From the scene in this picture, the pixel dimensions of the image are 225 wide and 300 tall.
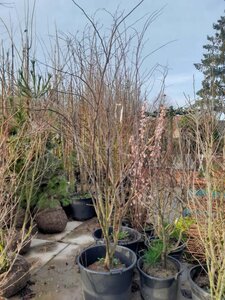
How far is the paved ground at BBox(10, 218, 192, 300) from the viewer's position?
260cm

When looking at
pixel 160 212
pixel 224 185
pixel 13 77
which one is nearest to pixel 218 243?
pixel 224 185

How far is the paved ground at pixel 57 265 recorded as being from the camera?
8.54ft

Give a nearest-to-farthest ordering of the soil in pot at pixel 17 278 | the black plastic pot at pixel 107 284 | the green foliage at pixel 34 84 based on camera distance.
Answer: the black plastic pot at pixel 107 284 → the soil in pot at pixel 17 278 → the green foliage at pixel 34 84

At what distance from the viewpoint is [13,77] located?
4.78 m

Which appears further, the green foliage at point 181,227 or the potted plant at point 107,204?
the green foliage at point 181,227

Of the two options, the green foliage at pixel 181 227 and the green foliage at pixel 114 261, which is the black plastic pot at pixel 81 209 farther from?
the green foliage at pixel 114 261

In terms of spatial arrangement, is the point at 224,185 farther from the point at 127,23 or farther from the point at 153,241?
the point at 127,23

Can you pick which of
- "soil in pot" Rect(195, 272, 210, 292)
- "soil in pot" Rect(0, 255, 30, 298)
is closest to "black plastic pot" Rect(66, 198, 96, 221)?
"soil in pot" Rect(0, 255, 30, 298)

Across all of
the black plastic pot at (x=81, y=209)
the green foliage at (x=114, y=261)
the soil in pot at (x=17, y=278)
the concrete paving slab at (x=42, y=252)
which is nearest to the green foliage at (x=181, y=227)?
the green foliage at (x=114, y=261)

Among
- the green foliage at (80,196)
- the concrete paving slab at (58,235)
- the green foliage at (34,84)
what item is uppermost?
the green foliage at (34,84)

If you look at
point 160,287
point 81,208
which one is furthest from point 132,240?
point 81,208

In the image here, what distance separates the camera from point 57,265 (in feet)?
10.3

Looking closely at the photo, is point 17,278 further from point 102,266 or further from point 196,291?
point 196,291

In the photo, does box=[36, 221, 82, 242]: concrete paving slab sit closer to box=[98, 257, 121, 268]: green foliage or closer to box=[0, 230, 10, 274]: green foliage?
box=[0, 230, 10, 274]: green foliage
